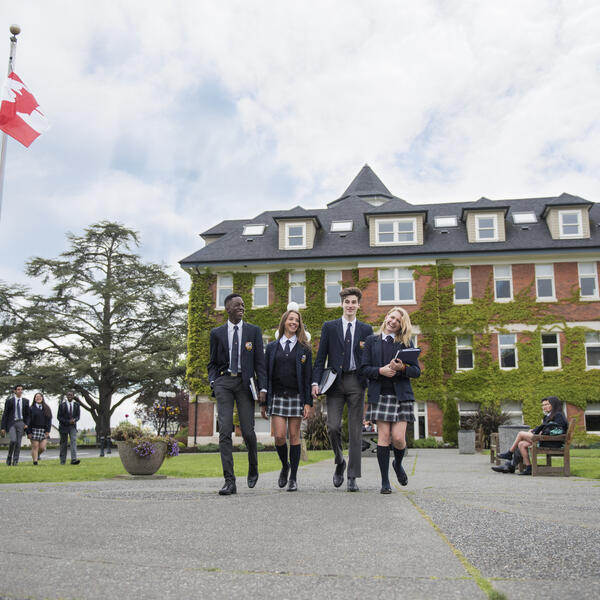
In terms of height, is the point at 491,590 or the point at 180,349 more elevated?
the point at 180,349

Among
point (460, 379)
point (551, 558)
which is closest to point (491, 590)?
point (551, 558)

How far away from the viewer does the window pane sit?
33531mm

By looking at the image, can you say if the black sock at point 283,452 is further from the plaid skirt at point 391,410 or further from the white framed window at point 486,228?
the white framed window at point 486,228

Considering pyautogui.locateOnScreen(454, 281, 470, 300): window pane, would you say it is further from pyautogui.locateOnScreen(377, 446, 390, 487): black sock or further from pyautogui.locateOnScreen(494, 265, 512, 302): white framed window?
pyautogui.locateOnScreen(377, 446, 390, 487): black sock

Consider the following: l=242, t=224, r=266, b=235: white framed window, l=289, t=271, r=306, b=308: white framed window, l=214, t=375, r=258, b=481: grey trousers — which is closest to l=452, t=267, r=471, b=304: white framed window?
l=289, t=271, r=306, b=308: white framed window

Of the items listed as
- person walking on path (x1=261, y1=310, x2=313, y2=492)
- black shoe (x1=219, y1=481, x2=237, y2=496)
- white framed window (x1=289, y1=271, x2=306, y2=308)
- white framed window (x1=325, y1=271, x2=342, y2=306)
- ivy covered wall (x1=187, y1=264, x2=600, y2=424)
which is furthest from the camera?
white framed window (x1=289, y1=271, x2=306, y2=308)

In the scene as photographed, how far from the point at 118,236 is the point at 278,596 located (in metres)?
43.2

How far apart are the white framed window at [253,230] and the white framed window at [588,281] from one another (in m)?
16.6

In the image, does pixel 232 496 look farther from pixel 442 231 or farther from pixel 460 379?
pixel 442 231

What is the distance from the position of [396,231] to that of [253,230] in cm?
820

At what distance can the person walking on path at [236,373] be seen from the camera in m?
7.25

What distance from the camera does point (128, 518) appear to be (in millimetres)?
4699

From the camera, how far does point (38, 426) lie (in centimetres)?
1683

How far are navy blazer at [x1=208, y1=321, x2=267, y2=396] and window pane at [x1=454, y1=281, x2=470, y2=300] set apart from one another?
89.8 ft
